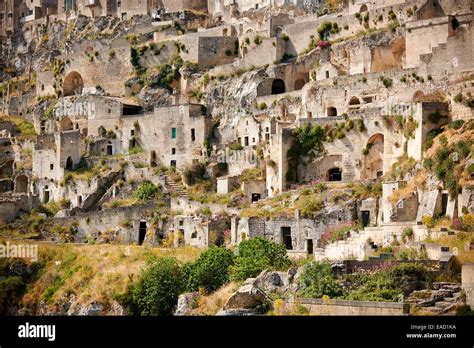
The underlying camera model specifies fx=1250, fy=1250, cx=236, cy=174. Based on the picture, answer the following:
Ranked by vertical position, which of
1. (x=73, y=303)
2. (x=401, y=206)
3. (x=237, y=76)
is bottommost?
(x=73, y=303)

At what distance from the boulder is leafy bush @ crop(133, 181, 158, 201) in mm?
21458

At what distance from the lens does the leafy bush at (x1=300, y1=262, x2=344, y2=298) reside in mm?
38125

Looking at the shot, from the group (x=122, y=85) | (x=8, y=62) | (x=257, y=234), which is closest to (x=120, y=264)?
(x=257, y=234)

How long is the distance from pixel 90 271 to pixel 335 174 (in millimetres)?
11925

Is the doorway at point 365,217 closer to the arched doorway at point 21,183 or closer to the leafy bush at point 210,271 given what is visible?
the leafy bush at point 210,271

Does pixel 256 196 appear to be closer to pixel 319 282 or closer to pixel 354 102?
pixel 354 102

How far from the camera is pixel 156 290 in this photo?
1774 inches

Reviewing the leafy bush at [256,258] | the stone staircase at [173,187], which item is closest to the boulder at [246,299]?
the leafy bush at [256,258]

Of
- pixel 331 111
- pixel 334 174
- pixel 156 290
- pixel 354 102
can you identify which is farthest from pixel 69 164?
pixel 156 290

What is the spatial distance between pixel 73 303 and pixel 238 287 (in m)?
9.50

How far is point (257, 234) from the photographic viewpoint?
5125cm

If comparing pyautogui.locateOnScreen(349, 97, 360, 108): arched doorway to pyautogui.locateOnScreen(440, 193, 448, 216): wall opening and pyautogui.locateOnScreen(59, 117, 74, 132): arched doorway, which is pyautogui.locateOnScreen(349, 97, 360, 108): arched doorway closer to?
pyautogui.locateOnScreen(440, 193, 448, 216): wall opening
